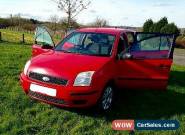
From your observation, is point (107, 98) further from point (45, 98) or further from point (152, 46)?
point (152, 46)

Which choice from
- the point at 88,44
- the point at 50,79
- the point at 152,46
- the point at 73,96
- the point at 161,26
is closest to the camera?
the point at 73,96

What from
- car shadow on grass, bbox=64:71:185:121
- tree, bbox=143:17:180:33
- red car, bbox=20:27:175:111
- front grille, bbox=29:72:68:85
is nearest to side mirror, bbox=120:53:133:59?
red car, bbox=20:27:175:111

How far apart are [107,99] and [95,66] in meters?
0.77

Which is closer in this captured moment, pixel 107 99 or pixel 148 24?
pixel 107 99

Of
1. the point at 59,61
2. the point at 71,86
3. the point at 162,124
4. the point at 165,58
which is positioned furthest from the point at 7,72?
the point at 162,124

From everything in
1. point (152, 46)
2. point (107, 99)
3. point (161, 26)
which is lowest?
Result: point (107, 99)

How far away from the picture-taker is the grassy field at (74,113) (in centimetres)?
595

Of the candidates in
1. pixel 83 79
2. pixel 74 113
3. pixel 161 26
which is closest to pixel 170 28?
pixel 161 26

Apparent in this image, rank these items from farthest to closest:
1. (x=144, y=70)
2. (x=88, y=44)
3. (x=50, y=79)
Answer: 1. (x=88, y=44)
2. (x=144, y=70)
3. (x=50, y=79)

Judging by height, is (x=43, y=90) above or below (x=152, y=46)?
below

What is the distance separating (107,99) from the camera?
6.85 m

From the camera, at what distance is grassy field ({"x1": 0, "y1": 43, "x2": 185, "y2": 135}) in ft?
19.5

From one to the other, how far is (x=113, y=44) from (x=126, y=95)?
1.39 meters

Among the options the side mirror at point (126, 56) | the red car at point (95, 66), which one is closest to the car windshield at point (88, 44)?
the red car at point (95, 66)
